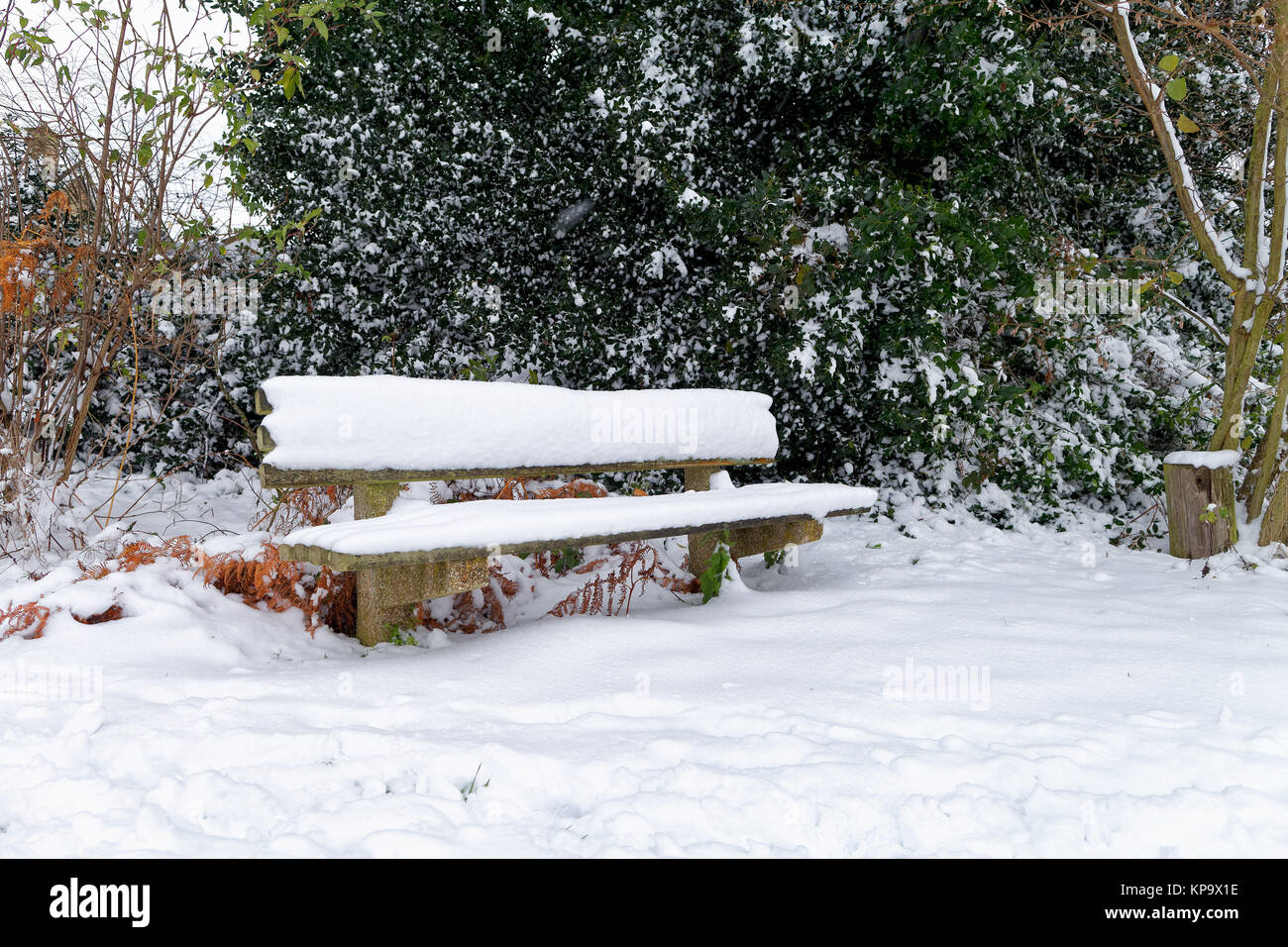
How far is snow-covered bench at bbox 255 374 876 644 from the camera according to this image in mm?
2381

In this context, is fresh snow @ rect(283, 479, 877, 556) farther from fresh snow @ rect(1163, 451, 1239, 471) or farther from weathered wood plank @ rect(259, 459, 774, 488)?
fresh snow @ rect(1163, 451, 1239, 471)

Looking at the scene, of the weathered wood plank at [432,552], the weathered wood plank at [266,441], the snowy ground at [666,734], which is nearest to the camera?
the snowy ground at [666,734]

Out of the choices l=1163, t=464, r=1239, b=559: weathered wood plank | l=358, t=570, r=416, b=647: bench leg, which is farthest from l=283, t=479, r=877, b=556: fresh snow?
l=1163, t=464, r=1239, b=559: weathered wood plank

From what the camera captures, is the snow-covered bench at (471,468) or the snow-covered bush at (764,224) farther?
the snow-covered bush at (764,224)

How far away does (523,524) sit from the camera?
2533mm

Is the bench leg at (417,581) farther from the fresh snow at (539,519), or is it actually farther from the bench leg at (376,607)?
the fresh snow at (539,519)

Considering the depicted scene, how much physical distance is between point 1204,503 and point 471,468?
3.58m

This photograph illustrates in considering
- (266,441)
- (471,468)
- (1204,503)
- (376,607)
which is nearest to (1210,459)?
(1204,503)

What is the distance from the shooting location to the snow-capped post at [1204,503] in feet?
13.6

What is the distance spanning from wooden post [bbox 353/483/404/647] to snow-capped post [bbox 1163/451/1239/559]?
3738 mm

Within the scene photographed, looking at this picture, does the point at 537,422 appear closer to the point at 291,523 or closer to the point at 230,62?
the point at 291,523

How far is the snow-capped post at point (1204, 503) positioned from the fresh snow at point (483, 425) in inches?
87.3

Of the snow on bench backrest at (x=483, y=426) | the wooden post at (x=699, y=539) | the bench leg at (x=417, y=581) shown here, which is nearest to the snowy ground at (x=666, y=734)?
the bench leg at (x=417, y=581)

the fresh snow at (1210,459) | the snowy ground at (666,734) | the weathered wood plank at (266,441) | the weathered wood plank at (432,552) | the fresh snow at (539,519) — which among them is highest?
the weathered wood plank at (266,441)
